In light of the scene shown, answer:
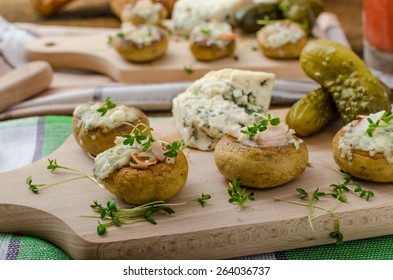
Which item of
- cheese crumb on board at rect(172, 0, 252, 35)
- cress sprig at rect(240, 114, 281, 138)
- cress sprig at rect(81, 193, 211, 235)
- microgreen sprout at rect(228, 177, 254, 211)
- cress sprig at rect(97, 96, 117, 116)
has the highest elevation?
cress sprig at rect(240, 114, 281, 138)

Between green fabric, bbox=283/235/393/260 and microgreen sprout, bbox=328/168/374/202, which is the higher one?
microgreen sprout, bbox=328/168/374/202

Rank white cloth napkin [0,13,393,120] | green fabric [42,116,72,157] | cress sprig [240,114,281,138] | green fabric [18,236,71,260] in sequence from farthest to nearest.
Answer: white cloth napkin [0,13,393,120]
green fabric [42,116,72,157]
cress sprig [240,114,281,138]
green fabric [18,236,71,260]

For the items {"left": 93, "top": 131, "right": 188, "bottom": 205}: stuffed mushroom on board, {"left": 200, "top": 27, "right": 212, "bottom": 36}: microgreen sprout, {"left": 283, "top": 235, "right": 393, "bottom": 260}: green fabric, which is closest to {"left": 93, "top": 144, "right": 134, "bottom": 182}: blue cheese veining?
{"left": 93, "top": 131, "right": 188, "bottom": 205}: stuffed mushroom on board

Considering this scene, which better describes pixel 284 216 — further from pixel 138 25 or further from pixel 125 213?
pixel 138 25

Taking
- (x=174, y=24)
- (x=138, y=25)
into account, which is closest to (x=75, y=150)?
(x=138, y=25)

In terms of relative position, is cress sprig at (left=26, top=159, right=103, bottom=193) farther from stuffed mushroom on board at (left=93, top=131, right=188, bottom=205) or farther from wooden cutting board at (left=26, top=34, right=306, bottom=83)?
wooden cutting board at (left=26, top=34, right=306, bottom=83)

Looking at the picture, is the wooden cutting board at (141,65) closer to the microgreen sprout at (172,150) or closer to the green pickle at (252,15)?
the green pickle at (252,15)

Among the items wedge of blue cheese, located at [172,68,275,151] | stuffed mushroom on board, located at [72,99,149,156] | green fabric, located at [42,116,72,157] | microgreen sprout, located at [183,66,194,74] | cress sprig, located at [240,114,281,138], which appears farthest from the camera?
microgreen sprout, located at [183,66,194,74]
